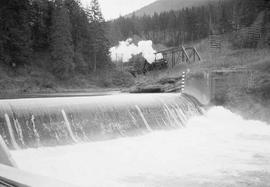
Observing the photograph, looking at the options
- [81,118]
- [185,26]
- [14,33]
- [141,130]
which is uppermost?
[185,26]

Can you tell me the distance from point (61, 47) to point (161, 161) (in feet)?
84.3

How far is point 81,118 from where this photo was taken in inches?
414

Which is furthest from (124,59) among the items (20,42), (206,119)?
(206,119)

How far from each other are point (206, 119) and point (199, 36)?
195 feet

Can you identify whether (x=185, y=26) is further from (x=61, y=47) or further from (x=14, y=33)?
(x=14, y=33)

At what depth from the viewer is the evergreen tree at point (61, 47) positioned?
3195 cm

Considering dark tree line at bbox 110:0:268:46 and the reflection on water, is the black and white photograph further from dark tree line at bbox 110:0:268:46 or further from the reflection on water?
dark tree line at bbox 110:0:268:46

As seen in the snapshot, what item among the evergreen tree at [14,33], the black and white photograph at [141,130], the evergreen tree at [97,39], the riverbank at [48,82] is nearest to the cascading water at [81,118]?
the black and white photograph at [141,130]

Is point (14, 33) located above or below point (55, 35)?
above

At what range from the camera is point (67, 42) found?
A: 32.5m

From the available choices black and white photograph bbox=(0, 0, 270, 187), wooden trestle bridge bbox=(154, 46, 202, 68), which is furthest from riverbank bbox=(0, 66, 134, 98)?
wooden trestle bridge bbox=(154, 46, 202, 68)

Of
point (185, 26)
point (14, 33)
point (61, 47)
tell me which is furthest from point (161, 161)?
point (185, 26)

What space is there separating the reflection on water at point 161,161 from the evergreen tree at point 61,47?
2160 centimetres

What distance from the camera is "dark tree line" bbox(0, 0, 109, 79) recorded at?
2922 centimetres
